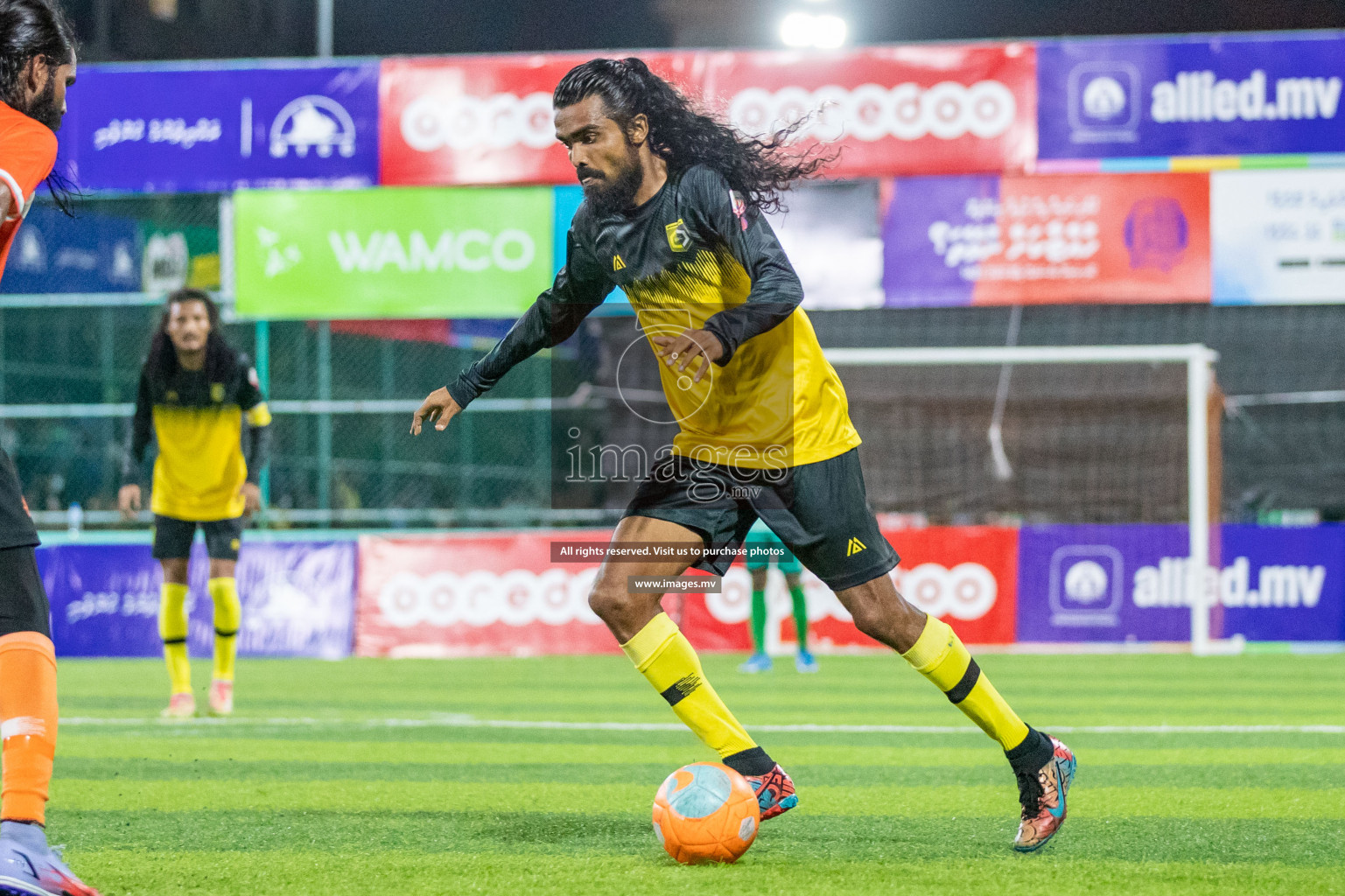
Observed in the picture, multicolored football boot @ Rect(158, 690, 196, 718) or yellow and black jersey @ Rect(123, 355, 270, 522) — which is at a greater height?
yellow and black jersey @ Rect(123, 355, 270, 522)

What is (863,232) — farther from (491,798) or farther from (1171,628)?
(491,798)

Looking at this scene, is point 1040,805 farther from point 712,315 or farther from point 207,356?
point 207,356

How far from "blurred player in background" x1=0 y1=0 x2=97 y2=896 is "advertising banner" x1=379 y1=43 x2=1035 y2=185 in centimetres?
997

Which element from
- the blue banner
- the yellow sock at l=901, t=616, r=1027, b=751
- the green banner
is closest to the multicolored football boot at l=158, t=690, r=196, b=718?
the yellow sock at l=901, t=616, r=1027, b=751

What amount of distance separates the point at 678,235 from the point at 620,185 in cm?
22

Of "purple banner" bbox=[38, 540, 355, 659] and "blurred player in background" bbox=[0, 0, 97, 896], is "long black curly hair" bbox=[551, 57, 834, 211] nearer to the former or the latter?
"blurred player in background" bbox=[0, 0, 97, 896]

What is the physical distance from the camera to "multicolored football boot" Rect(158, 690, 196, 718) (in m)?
7.88

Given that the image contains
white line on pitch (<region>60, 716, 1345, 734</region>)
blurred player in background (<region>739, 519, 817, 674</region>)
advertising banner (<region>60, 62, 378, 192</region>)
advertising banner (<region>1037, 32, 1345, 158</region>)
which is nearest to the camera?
white line on pitch (<region>60, 716, 1345, 734</region>)

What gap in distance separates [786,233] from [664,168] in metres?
9.21

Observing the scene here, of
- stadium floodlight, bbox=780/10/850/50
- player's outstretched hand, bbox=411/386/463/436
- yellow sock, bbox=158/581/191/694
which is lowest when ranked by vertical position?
yellow sock, bbox=158/581/191/694

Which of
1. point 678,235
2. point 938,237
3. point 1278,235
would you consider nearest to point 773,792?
point 678,235

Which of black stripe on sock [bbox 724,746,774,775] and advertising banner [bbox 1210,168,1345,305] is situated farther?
advertising banner [bbox 1210,168,1345,305]

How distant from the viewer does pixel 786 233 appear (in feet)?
43.8

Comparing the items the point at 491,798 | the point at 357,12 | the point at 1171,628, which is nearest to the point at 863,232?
the point at 1171,628
